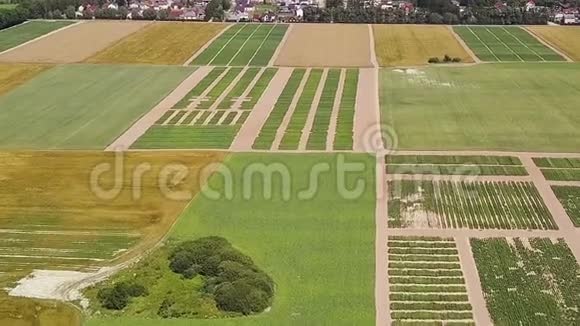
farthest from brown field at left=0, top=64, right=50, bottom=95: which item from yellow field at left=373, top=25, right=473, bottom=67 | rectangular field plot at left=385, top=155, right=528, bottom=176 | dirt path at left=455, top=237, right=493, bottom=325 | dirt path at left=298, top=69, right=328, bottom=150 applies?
dirt path at left=455, top=237, right=493, bottom=325

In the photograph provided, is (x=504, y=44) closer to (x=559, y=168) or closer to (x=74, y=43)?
(x=559, y=168)

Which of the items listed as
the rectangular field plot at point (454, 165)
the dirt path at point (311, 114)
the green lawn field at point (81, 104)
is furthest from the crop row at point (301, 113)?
the green lawn field at point (81, 104)

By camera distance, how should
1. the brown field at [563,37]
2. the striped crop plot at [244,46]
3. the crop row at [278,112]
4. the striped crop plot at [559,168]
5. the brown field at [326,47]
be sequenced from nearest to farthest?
the striped crop plot at [559,168], the crop row at [278,112], the brown field at [326,47], the striped crop plot at [244,46], the brown field at [563,37]

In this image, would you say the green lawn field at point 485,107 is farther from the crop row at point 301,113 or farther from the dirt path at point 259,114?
the dirt path at point 259,114

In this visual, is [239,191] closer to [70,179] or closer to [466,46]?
[70,179]

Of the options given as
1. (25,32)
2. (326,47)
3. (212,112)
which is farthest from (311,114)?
(25,32)

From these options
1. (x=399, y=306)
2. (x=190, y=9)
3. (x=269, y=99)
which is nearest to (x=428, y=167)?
(x=399, y=306)
